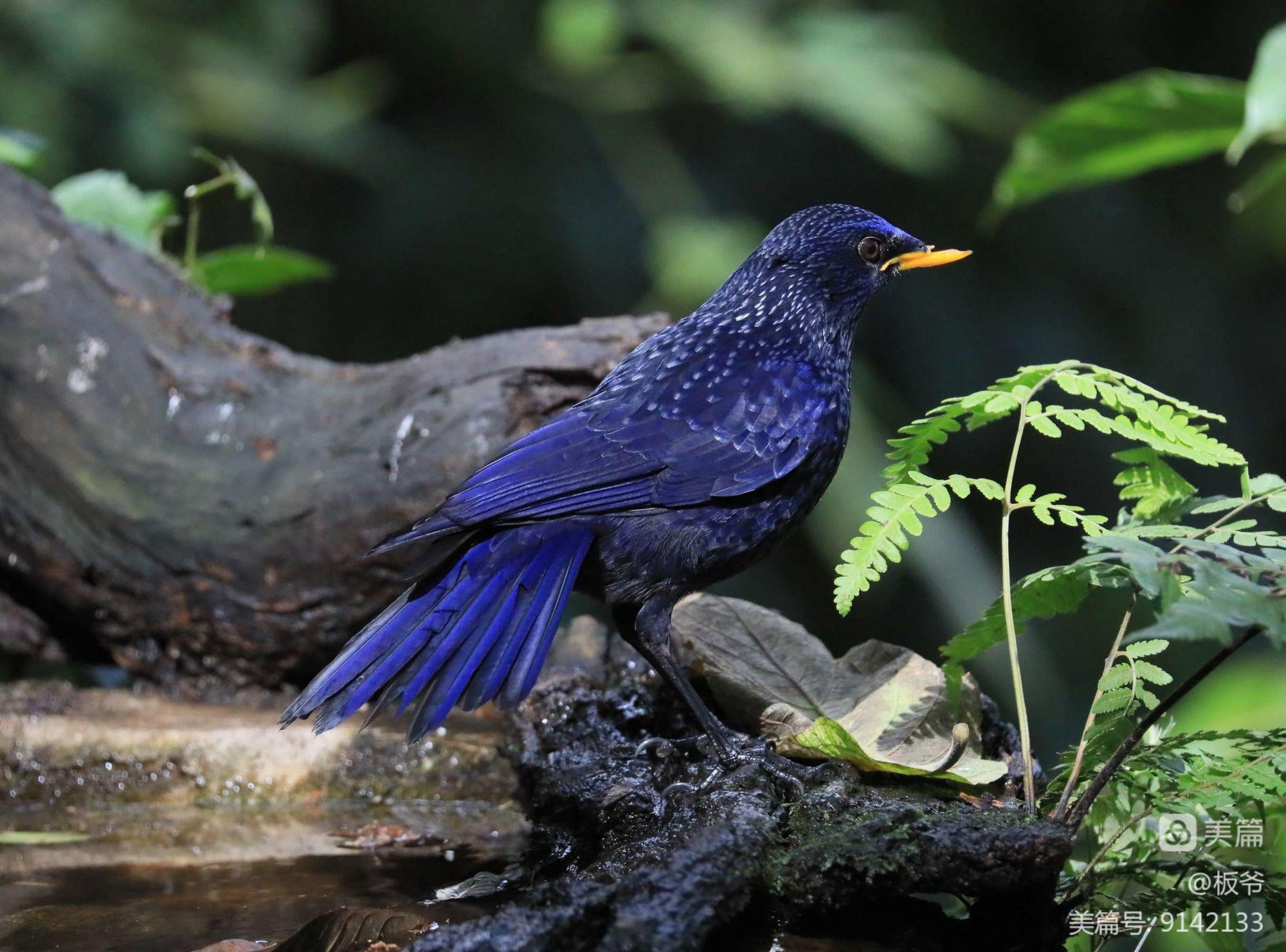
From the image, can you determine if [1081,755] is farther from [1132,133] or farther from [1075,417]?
[1132,133]

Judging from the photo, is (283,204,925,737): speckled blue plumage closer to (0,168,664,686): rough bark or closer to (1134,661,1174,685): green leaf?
(0,168,664,686): rough bark

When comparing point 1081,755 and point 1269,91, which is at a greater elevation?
point 1269,91

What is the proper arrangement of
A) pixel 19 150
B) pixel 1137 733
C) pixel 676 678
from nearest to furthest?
pixel 1137 733
pixel 676 678
pixel 19 150

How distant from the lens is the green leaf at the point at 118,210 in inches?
175

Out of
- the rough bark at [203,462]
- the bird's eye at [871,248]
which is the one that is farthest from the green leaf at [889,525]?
the rough bark at [203,462]

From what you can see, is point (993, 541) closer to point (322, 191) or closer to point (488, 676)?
point (322, 191)

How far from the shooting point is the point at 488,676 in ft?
7.75

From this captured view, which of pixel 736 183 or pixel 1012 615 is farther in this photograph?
pixel 736 183

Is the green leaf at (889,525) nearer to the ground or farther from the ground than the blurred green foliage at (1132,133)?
nearer to the ground

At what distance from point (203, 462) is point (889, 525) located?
91.2 inches

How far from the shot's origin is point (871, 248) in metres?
3.09

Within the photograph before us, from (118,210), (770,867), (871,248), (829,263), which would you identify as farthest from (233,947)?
(118,210)

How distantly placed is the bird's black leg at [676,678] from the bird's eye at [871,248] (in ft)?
3.31

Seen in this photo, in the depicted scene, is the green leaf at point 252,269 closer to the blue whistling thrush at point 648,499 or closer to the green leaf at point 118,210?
the green leaf at point 118,210
